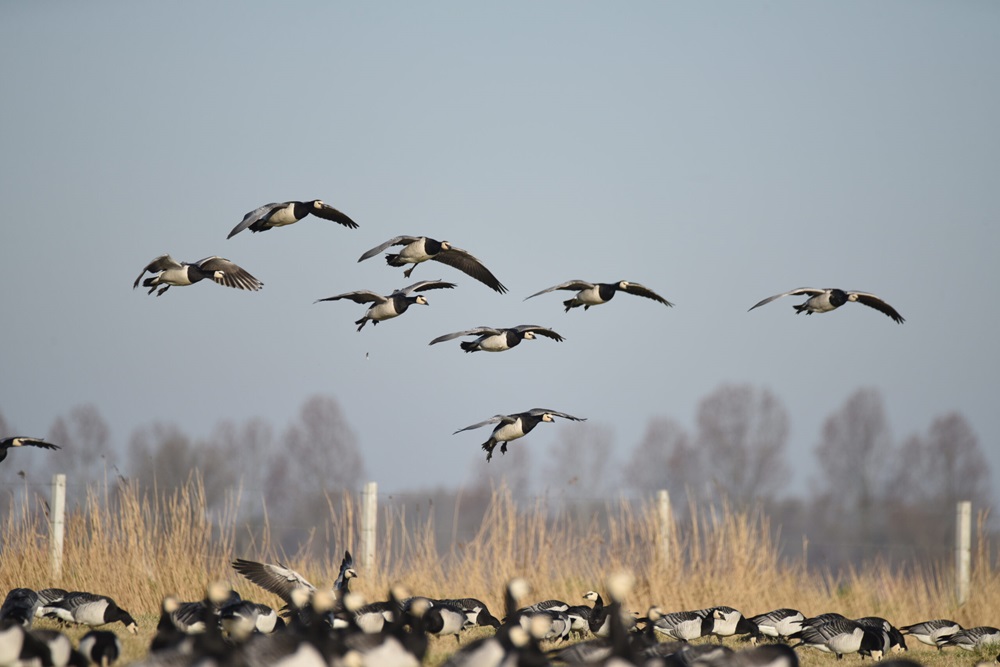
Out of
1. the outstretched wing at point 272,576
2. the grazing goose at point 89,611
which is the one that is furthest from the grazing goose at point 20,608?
→ the outstretched wing at point 272,576

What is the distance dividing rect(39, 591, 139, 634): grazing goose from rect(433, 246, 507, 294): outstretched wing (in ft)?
19.0

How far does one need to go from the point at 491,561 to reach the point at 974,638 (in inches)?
208

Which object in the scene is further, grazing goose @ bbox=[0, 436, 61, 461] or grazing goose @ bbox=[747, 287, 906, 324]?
grazing goose @ bbox=[747, 287, 906, 324]

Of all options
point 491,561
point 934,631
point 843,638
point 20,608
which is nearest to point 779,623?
point 843,638

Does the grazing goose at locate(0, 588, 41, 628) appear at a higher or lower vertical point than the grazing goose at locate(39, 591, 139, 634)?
higher

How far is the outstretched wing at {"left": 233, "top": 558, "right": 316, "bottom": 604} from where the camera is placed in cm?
1162

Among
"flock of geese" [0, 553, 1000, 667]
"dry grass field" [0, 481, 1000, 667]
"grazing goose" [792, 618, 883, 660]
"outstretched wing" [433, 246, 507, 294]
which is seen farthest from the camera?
"outstretched wing" [433, 246, 507, 294]

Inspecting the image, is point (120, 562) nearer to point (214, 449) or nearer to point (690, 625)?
point (690, 625)

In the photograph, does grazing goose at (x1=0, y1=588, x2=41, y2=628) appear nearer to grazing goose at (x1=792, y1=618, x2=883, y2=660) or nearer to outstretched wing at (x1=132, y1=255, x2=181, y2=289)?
outstretched wing at (x1=132, y1=255, x2=181, y2=289)

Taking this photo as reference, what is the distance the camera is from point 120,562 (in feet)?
42.3

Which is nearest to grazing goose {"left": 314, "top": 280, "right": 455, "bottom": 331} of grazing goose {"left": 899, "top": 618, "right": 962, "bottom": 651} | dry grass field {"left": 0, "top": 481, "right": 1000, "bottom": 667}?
dry grass field {"left": 0, "top": 481, "right": 1000, "bottom": 667}

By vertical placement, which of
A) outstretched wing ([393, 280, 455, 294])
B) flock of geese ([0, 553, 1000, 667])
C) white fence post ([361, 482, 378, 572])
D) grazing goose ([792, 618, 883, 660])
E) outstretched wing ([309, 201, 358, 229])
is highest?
outstretched wing ([309, 201, 358, 229])

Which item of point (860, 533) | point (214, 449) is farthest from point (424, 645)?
point (860, 533)

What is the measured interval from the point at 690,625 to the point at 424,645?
3.86 metres
